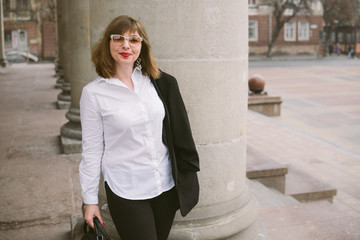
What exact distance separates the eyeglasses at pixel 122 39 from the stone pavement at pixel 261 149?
2.22 m

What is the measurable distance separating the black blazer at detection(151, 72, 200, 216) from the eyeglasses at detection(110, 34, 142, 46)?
223 millimetres

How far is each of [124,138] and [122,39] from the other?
1.64ft

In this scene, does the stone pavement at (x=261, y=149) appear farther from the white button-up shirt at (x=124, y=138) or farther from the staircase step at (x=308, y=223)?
the white button-up shirt at (x=124, y=138)

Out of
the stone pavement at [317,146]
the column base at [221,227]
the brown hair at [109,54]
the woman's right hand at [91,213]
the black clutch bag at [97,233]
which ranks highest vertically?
the brown hair at [109,54]

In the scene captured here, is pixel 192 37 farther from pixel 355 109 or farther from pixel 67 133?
pixel 355 109

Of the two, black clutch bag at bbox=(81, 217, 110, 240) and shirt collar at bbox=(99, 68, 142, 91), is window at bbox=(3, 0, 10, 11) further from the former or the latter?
black clutch bag at bbox=(81, 217, 110, 240)

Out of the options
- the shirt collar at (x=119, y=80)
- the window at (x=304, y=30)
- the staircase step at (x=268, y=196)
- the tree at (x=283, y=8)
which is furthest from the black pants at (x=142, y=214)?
the window at (x=304, y=30)

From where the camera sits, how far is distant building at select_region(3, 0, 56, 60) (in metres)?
43.3

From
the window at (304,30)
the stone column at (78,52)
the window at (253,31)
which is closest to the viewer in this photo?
the stone column at (78,52)

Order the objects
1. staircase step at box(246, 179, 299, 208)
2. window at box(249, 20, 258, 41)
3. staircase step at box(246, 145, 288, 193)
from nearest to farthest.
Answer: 1. staircase step at box(246, 179, 299, 208)
2. staircase step at box(246, 145, 288, 193)
3. window at box(249, 20, 258, 41)

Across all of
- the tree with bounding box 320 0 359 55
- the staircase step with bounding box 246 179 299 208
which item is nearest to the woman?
the staircase step with bounding box 246 179 299 208

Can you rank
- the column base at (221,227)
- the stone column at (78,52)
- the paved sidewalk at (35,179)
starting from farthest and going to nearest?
the stone column at (78,52) < the paved sidewalk at (35,179) < the column base at (221,227)

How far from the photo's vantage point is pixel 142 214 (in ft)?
8.10

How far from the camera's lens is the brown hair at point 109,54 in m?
2.46
